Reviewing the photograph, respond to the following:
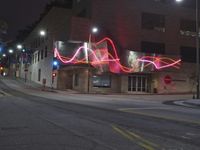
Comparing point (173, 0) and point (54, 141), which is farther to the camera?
point (173, 0)

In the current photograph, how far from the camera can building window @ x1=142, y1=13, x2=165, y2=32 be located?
62125 mm

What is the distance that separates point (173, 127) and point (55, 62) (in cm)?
4671

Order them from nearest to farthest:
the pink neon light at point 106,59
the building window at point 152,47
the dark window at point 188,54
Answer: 1. the pink neon light at point 106,59
2. the building window at point 152,47
3. the dark window at point 188,54

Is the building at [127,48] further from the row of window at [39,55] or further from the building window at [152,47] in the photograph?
the row of window at [39,55]

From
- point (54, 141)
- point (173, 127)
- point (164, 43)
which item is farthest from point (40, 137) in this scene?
point (164, 43)

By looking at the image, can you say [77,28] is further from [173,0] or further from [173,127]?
[173,127]

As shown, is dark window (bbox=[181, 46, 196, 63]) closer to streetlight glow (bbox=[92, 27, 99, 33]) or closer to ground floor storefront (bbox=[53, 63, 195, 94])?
ground floor storefront (bbox=[53, 63, 195, 94])

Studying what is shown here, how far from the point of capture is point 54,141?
9758 millimetres

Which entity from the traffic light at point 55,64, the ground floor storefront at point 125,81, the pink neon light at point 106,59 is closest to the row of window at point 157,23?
the pink neon light at point 106,59

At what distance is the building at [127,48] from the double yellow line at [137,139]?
142 ft

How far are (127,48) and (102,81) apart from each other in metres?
6.02

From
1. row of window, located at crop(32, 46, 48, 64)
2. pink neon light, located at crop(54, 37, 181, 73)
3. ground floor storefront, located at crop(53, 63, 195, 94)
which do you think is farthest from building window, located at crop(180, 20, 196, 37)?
row of window, located at crop(32, 46, 48, 64)

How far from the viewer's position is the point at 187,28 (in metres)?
66.3

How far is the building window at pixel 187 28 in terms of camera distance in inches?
2581
